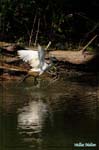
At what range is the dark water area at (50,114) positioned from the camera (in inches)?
259

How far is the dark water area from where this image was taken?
21.6ft

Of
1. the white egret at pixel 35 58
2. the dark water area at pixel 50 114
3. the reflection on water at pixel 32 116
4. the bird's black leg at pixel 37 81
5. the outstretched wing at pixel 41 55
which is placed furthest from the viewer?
the bird's black leg at pixel 37 81

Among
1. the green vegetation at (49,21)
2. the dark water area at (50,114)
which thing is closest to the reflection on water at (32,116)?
the dark water area at (50,114)

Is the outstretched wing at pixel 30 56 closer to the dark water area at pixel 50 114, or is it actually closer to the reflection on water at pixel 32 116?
the dark water area at pixel 50 114

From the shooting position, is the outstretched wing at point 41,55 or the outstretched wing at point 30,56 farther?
the outstretched wing at point 30,56

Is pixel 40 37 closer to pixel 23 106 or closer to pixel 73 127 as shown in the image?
pixel 23 106

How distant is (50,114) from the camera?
26.0 feet

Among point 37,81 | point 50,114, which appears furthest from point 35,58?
point 50,114

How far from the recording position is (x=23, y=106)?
27.8 feet

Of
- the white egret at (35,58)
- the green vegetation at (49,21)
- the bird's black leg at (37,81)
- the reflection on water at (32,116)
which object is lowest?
the reflection on water at (32,116)

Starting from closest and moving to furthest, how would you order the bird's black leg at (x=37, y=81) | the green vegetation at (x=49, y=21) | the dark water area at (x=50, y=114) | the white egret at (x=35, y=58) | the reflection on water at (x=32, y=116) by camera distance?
1. the dark water area at (x=50, y=114)
2. the reflection on water at (x=32, y=116)
3. the white egret at (x=35, y=58)
4. the bird's black leg at (x=37, y=81)
5. the green vegetation at (x=49, y=21)

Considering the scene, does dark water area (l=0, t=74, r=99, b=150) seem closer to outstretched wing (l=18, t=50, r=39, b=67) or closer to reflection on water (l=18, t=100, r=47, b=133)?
reflection on water (l=18, t=100, r=47, b=133)

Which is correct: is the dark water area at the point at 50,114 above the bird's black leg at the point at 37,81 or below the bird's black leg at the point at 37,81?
below

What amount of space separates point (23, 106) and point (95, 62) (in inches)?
117
